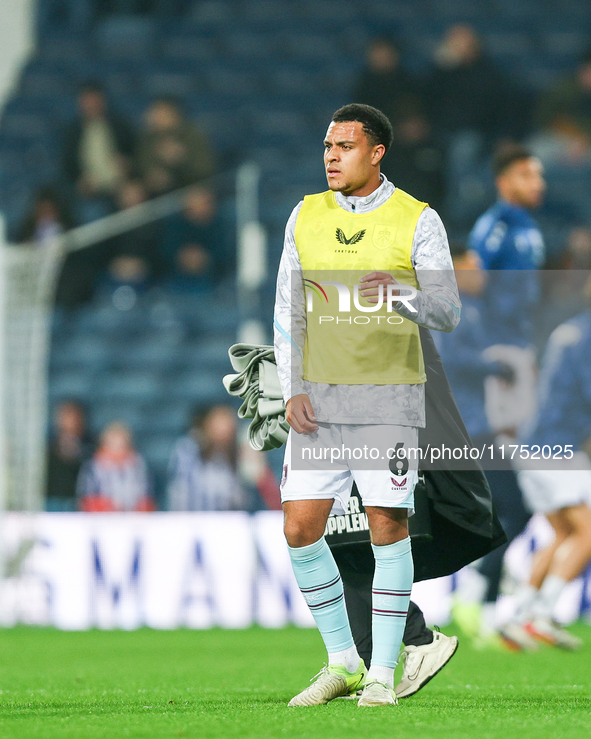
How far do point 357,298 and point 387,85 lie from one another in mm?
8228

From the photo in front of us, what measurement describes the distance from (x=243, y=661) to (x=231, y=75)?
9.16 metres

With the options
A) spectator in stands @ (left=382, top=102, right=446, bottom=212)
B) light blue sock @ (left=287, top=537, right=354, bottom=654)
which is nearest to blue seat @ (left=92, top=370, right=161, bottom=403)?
spectator in stands @ (left=382, top=102, right=446, bottom=212)

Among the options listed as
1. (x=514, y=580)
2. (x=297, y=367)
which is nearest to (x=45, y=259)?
(x=514, y=580)

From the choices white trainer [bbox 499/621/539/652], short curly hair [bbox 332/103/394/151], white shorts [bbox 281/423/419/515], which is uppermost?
short curly hair [bbox 332/103/394/151]

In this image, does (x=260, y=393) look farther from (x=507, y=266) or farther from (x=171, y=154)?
(x=171, y=154)

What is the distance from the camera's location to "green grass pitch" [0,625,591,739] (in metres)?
3.20

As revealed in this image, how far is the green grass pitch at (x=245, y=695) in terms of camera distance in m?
3.20

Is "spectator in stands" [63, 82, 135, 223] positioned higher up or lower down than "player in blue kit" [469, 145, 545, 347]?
higher up

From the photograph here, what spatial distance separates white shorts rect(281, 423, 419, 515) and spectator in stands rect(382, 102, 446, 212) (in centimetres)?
715

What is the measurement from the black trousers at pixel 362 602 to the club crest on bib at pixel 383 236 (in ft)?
3.50

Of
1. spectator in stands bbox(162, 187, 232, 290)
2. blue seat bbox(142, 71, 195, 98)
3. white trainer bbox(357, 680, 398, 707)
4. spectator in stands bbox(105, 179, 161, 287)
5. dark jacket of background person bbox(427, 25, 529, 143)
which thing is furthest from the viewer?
blue seat bbox(142, 71, 195, 98)

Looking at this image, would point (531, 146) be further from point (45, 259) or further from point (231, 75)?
point (45, 259)

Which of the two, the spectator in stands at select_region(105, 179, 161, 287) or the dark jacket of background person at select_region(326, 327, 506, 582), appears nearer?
the dark jacket of background person at select_region(326, 327, 506, 582)

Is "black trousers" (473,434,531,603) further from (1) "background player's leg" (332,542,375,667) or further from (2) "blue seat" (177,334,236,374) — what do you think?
(2) "blue seat" (177,334,236,374)
